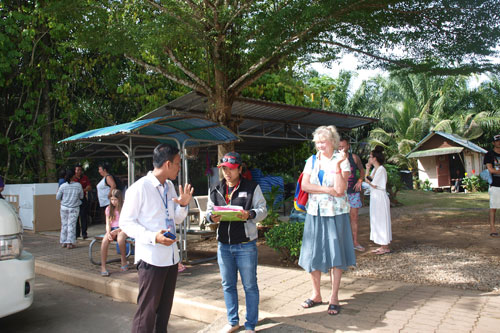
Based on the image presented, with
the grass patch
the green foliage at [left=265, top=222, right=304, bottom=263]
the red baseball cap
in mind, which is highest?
the red baseball cap

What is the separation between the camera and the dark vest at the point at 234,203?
3740 mm

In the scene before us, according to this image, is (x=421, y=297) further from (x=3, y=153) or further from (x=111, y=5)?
(x=3, y=153)

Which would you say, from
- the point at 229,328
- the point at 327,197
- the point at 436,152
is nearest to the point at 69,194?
the point at 229,328

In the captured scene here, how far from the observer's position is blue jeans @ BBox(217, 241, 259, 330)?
3727 mm

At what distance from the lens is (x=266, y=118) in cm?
1369

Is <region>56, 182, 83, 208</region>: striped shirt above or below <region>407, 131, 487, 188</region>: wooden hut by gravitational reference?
below

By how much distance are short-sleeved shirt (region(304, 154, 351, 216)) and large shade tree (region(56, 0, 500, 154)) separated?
9.73 ft

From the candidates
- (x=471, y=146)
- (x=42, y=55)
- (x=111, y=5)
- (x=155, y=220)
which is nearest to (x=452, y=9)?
(x=155, y=220)

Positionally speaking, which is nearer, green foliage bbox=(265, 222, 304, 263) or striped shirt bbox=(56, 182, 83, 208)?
green foliage bbox=(265, 222, 304, 263)

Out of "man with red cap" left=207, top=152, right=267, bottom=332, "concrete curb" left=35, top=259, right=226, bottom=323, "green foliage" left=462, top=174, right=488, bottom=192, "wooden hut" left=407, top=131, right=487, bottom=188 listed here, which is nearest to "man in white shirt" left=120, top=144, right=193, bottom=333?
"man with red cap" left=207, top=152, right=267, bottom=332

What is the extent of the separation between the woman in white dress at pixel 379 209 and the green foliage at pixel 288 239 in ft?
4.60

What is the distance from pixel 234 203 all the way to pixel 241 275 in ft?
2.27

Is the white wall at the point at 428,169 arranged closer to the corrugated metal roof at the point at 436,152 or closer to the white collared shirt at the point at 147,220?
the corrugated metal roof at the point at 436,152

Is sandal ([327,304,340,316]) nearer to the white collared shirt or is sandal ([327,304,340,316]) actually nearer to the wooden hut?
the white collared shirt
